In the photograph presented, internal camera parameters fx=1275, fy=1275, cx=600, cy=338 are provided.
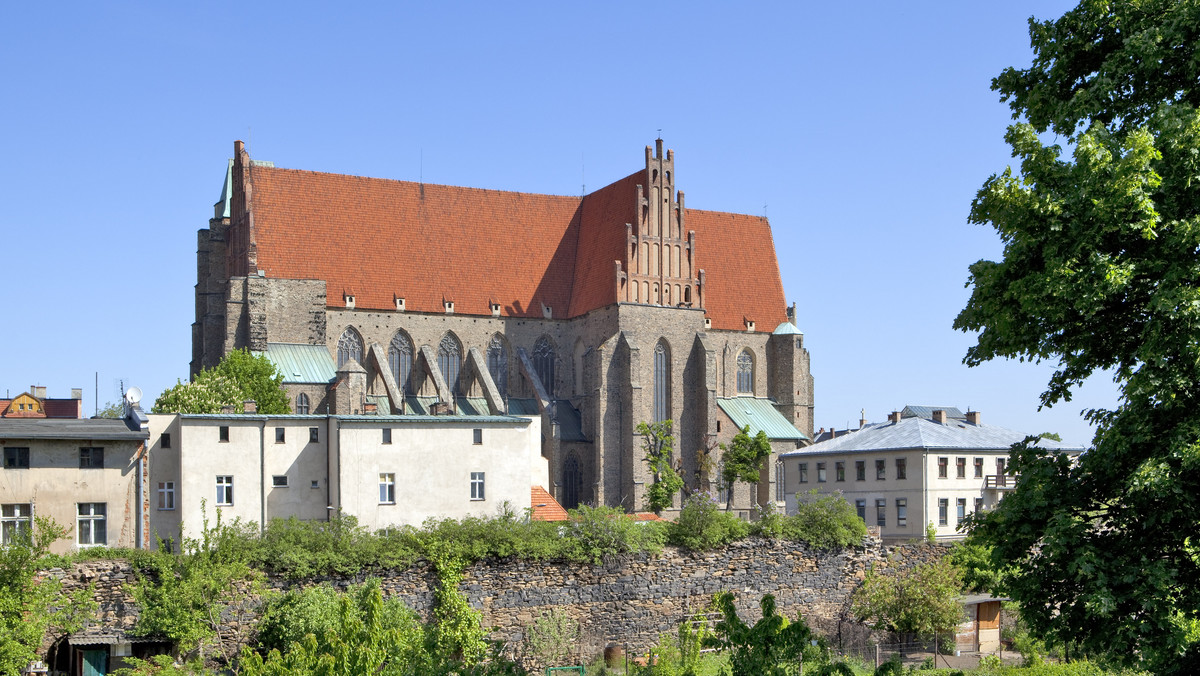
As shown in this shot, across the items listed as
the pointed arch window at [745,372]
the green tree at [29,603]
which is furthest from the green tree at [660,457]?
the green tree at [29,603]

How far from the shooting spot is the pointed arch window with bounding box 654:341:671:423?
7156 cm

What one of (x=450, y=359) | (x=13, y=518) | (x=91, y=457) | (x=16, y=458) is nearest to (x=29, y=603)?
(x=13, y=518)

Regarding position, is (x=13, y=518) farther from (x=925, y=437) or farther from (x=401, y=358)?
(x=925, y=437)

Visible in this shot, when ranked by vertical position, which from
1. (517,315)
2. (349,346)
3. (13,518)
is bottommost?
(13,518)

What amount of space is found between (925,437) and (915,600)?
1829 cm

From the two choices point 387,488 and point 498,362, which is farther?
point 498,362

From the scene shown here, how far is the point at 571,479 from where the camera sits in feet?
228

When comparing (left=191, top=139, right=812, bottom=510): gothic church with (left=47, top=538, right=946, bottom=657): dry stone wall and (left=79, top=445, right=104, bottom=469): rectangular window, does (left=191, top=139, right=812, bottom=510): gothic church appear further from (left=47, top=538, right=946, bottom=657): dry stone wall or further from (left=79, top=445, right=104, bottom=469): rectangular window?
(left=79, top=445, right=104, bottom=469): rectangular window

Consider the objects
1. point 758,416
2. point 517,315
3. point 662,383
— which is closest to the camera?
point 662,383

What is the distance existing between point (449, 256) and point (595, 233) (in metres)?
8.84

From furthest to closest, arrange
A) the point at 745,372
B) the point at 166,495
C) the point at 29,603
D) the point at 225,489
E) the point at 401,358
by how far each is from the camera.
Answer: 1. the point at 745,372
2. the point at 401,358
3. the point at 225,489
4. the point at 166,495
5. the point at 29,603

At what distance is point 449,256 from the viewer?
244 feet

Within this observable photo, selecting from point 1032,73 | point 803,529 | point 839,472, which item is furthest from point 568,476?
point 1032,73

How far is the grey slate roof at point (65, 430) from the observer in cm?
3788
